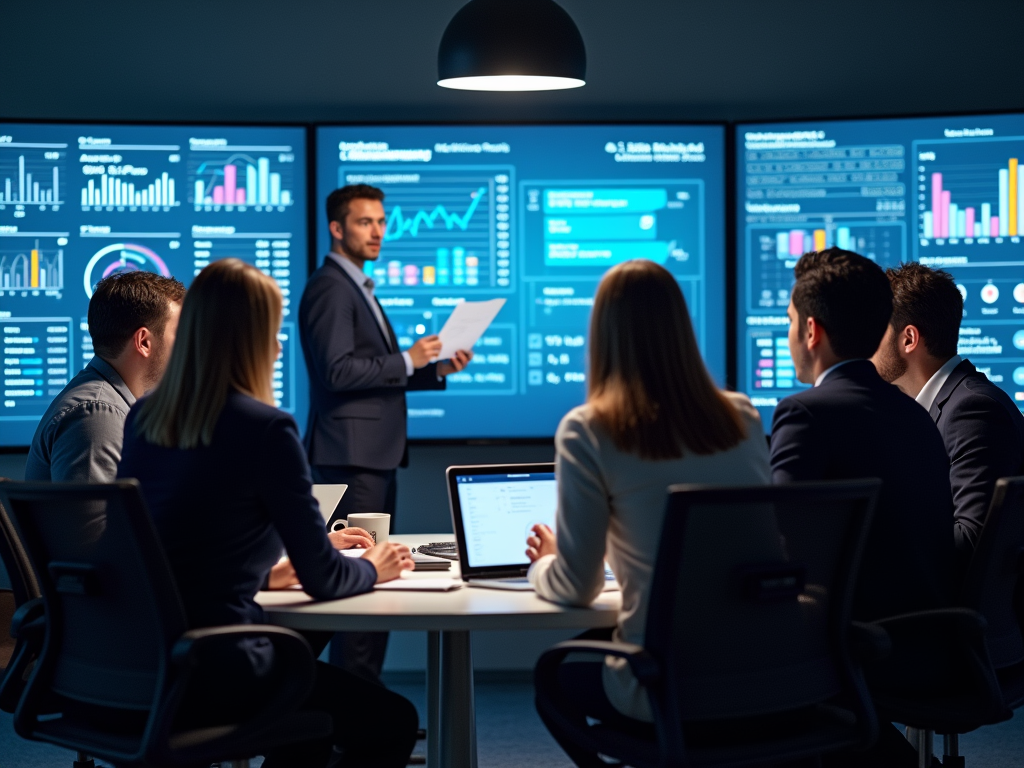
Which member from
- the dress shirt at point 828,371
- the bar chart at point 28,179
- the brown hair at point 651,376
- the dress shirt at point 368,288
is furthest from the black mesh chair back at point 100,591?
the bar chart at point 28,179

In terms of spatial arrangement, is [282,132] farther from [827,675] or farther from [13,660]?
[827,675]

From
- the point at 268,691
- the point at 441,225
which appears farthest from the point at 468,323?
the point at 268,691

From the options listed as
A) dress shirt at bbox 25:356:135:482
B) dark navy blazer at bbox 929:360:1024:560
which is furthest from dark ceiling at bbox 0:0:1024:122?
dark navy blazer at bbox 929:360:1024:560

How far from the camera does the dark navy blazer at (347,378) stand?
4184mm

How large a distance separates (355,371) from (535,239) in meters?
0.99

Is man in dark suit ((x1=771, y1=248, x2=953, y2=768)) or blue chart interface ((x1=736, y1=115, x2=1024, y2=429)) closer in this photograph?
man in dark suit ((x1=771, y1=248, x2=953, y2=768))

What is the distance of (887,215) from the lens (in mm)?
4648

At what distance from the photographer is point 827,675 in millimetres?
2049

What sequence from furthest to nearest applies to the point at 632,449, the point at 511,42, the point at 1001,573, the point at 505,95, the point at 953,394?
the point at 505,95, the point at 511,42, the point at 953,394, the point at 1001,573, the point at 632,449

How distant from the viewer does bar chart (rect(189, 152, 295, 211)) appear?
4645mm

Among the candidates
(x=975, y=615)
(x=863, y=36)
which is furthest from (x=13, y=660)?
(x=863, y=36)

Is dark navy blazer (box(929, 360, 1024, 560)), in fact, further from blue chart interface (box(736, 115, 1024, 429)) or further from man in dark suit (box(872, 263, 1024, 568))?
blue chart interface (box(736, 115, 1024, 429))

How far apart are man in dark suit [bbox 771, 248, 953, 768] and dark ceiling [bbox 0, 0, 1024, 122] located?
8.76 ft

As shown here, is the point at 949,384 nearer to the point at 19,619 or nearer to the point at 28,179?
the point at 19,619
